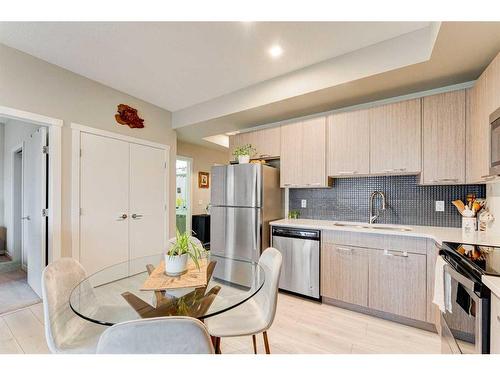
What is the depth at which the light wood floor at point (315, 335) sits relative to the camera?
180cm

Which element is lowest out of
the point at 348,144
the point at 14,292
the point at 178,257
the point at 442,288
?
the point at 14,292

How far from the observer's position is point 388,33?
1942 millimetres

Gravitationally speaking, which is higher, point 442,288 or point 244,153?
point 244,153

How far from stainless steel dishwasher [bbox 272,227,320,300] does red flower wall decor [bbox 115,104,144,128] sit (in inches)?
98.3

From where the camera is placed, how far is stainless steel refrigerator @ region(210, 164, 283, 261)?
2.88 metres

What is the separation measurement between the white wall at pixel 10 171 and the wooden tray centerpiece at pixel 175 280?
12.9ft

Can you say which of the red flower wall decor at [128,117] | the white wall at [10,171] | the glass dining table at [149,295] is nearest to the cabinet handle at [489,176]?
the glass dining table at [149,295]

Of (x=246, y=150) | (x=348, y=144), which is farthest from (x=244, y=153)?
(x=348, y=144)

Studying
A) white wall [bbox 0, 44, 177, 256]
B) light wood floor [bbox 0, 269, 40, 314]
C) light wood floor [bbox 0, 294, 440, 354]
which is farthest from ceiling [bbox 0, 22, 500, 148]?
light wood floor [bbox 0, 269, 40, 314]

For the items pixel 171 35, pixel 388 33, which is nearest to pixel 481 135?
pixel 388 33

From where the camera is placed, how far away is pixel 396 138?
235 cm

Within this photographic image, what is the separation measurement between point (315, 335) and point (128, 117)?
3432 mm

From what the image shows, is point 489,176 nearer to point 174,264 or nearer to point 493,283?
point 493,283
